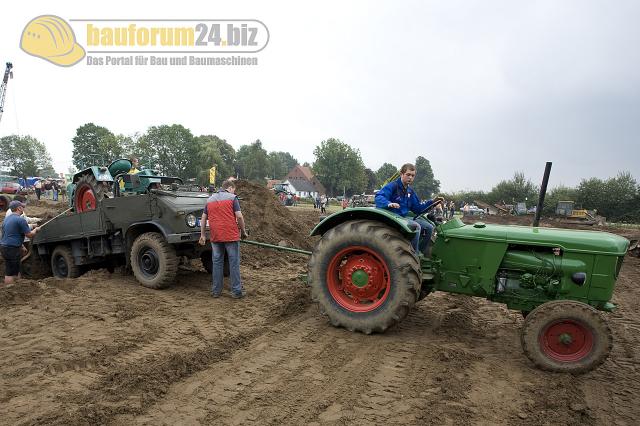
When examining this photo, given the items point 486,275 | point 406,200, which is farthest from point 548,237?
point 406,200

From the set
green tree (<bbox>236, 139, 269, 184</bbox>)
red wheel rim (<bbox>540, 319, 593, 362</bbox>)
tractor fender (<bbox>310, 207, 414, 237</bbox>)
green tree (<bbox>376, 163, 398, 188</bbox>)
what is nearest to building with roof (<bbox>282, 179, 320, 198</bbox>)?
green tree (<bbox>236, 139, 269, 184</bbox>)

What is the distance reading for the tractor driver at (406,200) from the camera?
15.3 ft

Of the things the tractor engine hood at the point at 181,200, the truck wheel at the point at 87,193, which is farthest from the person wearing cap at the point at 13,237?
the tractor engine hood at the point at 181,200

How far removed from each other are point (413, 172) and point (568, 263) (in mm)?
1787

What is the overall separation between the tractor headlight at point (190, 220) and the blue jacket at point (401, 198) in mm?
3007

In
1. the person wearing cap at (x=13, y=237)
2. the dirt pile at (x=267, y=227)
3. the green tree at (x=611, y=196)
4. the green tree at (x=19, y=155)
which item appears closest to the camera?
the person wearing cap at (x=13, y=237)

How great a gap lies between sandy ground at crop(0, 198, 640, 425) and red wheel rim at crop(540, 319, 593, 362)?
20 cm

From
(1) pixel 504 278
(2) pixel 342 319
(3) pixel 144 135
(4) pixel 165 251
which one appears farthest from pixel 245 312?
(3) pixel 144 135

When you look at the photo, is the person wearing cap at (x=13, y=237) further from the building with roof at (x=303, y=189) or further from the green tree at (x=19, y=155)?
the green tree at (x=19, y=155)

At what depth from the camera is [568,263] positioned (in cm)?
404

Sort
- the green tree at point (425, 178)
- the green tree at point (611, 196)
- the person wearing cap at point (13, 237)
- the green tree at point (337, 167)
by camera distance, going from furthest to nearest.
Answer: the green tree at point (425, 178) < the green tree at point (337, 167) < the green tree at point (611, 196) < the person wearing cap at point (13, 237)

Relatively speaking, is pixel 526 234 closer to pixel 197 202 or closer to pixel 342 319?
pixel 342 319

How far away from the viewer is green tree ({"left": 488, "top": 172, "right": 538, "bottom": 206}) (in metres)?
48.9

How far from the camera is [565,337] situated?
371 cm
